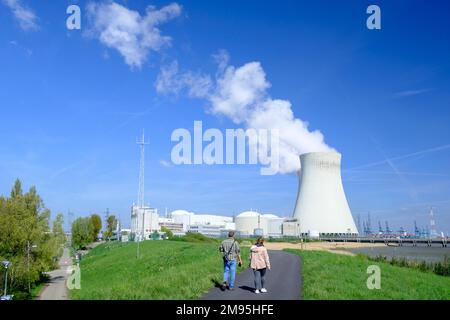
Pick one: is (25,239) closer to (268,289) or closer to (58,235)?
(58,235)

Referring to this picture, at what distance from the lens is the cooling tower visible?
6081 cm

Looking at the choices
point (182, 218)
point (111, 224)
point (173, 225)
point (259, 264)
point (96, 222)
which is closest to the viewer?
point (259, 264)

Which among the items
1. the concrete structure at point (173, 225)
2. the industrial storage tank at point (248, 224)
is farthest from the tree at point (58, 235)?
the concrete structure at point (173, 225)

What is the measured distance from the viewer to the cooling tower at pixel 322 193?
6081 cm

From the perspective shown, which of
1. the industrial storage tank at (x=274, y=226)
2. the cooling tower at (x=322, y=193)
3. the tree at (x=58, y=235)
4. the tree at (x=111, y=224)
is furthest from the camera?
the tree at (x=111, y=224)

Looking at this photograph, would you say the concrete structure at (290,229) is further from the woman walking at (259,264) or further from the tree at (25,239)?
the woman walking at (259,264)

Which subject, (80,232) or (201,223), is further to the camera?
(201,223)

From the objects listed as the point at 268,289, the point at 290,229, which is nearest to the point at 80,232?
the point at 290,229

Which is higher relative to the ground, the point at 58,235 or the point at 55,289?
the point at 58,235

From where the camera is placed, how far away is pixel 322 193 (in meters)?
62.2

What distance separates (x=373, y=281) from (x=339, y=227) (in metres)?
58.7

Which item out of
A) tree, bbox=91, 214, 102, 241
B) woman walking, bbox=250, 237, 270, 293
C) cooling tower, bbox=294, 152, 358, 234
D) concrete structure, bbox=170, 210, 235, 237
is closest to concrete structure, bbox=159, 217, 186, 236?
concrete structure, bbox=170, 210, 235, 237
